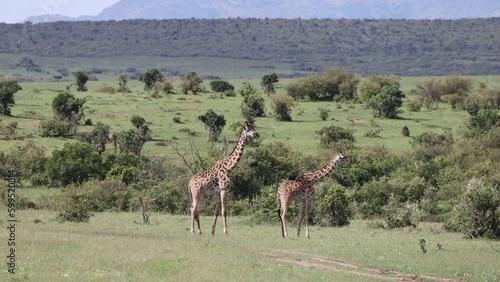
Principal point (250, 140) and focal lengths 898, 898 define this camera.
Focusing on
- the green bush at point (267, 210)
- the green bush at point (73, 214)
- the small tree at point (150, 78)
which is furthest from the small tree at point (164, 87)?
the green bush at point (73, 214)

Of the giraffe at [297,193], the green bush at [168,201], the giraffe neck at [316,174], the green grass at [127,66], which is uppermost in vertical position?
the giraffe neck at [316,174]

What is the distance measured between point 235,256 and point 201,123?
45.1 metres

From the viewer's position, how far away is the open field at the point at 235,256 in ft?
54.2

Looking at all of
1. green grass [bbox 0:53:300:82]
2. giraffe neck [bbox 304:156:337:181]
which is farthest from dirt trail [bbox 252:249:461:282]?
green grass [bbox 0:53:300:82]

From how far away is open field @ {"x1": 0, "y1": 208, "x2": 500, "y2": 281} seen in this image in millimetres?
16531

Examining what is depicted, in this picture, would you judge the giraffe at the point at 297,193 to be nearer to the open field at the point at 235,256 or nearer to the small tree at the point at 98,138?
the open field at the point at 235,256

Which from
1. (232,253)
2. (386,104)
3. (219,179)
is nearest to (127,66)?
(386,104)

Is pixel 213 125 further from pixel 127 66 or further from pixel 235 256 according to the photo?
pixel 127 66

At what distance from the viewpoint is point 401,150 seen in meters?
54.8

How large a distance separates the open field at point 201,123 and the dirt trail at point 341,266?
110 feet

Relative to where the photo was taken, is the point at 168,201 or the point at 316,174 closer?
the point at 316,174

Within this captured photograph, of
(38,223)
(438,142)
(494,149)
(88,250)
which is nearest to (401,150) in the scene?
(438,142)

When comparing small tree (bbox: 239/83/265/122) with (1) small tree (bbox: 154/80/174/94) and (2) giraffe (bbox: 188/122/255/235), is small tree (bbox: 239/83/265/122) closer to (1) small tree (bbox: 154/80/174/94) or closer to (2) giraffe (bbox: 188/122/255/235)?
(1) small tree (bbox: 154/80/174/94)

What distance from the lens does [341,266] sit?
18891mm
